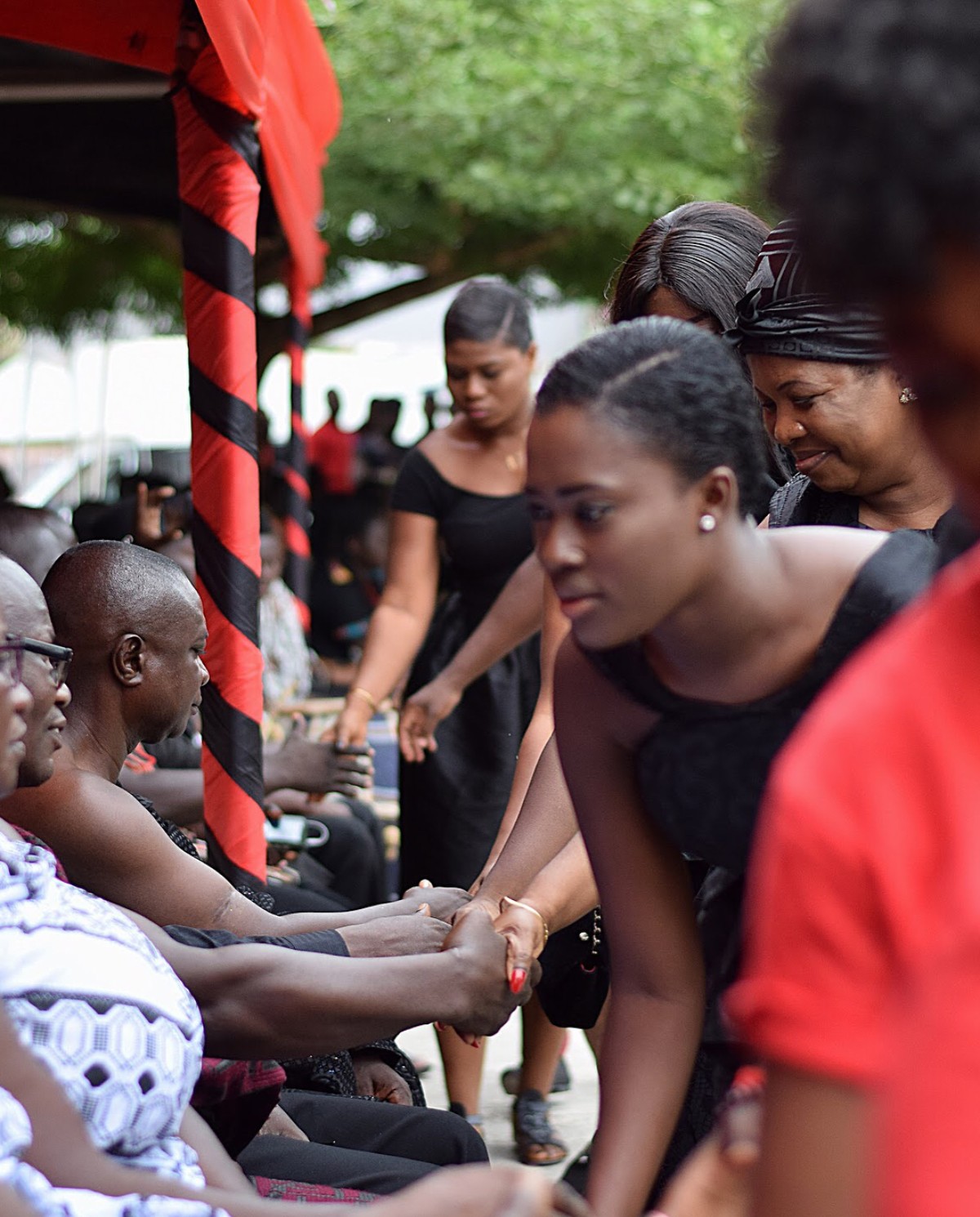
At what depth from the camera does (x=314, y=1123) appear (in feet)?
9.57

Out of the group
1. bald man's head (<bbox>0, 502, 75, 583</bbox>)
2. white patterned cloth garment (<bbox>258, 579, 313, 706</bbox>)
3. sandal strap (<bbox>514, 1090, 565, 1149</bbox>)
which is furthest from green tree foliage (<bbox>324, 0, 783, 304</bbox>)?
sandal strap (<bbox>514, 1090, 565, 1149</bbox>)

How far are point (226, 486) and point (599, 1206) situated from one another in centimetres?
250

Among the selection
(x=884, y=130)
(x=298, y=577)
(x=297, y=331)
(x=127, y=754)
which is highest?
(x=297, y=331)

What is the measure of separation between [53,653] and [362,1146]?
1063mm

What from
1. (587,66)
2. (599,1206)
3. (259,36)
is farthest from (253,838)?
(587,66)

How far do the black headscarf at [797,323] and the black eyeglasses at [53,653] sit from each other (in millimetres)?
1207

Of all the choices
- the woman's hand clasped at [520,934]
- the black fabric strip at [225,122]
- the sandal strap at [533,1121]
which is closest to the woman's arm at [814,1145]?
the woman's hand clasped at [520,934]

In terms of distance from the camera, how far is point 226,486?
3.96 meters

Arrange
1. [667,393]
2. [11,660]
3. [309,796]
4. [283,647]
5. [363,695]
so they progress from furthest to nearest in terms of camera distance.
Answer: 1. [283,647]
2. [309,796]
3. [363,695]
4. [11,660]
5. [667,393]

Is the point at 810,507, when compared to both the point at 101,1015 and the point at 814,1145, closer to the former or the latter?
the point at 101,1015

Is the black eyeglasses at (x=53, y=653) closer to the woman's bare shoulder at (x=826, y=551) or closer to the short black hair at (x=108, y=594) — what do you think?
the short black hair at (x=108, y=594)

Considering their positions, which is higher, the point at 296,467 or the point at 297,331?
the point at 297,331

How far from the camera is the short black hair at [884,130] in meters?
0.94

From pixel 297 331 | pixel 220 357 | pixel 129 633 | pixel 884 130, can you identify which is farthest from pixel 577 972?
pixel 297 331
